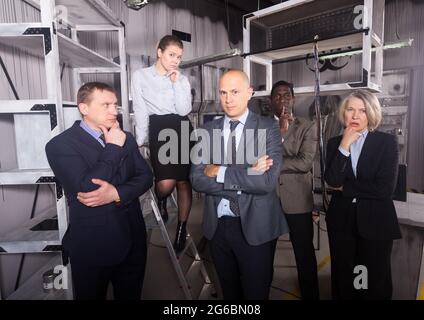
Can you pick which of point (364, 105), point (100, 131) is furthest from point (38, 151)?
point (364, 105)

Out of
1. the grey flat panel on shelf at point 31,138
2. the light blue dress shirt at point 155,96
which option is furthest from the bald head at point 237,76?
the grey flat panel on shelf at point 31,138

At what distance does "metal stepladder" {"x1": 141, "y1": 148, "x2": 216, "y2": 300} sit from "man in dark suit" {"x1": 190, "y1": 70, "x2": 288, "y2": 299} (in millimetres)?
564

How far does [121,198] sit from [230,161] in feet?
2.03

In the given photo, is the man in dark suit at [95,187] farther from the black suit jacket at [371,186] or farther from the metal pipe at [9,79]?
the black suit jacket at [371,186]

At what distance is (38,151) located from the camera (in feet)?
5.86

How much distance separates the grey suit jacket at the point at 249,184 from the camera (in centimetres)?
157

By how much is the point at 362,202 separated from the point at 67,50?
2142 millimetres

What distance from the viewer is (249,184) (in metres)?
1.55

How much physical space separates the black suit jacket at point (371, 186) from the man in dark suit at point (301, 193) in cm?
24

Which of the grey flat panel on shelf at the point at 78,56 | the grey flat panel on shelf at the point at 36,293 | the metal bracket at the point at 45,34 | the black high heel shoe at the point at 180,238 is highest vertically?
the grey flat panel on shelf at the point at 78,56

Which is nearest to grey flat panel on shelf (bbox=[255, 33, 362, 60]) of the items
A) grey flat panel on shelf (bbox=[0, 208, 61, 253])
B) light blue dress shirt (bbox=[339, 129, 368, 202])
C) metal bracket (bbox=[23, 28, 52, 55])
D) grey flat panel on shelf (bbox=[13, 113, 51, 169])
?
light blue dress shirt (bbox=[339, 129, 368, 202])

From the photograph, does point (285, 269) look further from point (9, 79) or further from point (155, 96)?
point (9, 79)

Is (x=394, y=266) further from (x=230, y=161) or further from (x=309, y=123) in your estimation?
(x=230, y=161)

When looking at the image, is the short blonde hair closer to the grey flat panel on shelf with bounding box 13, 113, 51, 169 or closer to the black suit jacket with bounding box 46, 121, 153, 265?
the black suit jacket with bounding box 46, 121, 153, 265
